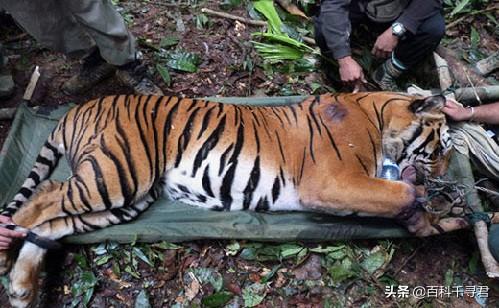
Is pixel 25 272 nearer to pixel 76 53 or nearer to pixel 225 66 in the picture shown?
pixel 76 53

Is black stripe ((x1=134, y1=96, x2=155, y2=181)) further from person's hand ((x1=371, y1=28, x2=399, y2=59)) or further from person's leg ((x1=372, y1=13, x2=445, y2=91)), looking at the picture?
person's leg ((x1=372, y1=13, x2=445, y2=91))

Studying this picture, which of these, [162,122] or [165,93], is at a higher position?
[162,122]

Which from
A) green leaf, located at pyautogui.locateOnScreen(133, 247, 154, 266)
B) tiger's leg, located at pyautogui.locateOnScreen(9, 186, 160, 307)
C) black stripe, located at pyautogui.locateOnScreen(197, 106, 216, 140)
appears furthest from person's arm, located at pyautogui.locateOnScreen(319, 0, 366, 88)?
green leaf, located at pyautogui.locateOnScreen(133, 247, 154, 266)

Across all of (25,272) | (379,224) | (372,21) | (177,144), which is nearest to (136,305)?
(25,272)

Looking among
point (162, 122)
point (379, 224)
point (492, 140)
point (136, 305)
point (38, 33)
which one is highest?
point (38, 33)

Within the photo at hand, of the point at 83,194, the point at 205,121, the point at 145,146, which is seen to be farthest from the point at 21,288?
the point at 205,121

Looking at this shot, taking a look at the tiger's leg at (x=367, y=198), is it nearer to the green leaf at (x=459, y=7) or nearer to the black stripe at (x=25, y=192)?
the black stripe at (x=25, y=192)

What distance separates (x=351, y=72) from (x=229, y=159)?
1.33 m

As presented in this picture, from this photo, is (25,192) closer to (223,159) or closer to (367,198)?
(223,159)

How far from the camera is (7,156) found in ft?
10.8

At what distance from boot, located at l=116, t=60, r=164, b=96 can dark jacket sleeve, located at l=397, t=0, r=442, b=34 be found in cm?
198

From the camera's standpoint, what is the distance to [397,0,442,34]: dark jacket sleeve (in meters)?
3.81

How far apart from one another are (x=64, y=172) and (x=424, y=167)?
233cm

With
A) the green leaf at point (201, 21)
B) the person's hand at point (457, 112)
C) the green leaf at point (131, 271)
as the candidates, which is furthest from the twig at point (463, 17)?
the green leaf at point (131, 271)
